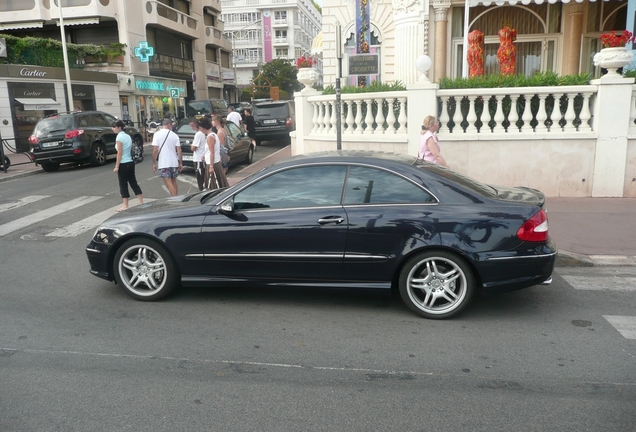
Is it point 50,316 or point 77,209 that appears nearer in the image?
point 50,316

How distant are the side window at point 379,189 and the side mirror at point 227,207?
109cm

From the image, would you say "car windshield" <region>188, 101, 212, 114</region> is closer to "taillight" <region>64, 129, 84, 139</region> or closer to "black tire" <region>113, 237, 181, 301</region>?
"taillight" <region>64, 129, 84, 139</region>

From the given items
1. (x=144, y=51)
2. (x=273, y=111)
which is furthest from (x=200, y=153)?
(x=144, y=51)

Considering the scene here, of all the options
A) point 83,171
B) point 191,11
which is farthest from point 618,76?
point 191,11

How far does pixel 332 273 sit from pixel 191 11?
46.9 meters

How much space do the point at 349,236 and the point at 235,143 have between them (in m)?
12.1

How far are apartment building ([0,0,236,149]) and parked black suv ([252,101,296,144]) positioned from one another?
895 cm

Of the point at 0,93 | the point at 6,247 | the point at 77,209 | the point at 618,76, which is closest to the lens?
the point at 6,247

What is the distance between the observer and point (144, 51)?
1382 inches

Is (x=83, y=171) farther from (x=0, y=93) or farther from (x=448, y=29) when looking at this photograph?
(x=448, y=29)

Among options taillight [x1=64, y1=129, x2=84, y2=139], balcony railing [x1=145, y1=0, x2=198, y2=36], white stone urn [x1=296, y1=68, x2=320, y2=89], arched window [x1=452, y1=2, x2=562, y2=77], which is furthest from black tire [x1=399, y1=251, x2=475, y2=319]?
balcony railing [x1=145, y1=0, x2=198, y2=36]

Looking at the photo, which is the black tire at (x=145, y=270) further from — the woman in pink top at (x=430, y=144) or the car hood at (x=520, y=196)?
the woman in pink top at (x=430, y=144)

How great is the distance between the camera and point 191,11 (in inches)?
1873

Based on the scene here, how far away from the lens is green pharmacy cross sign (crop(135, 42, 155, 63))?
3500cm
